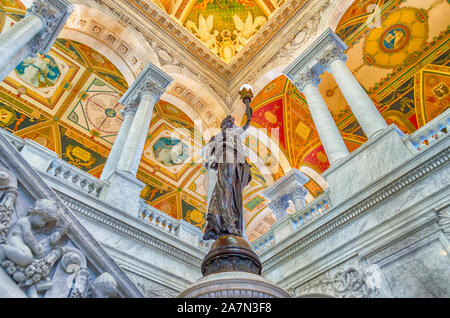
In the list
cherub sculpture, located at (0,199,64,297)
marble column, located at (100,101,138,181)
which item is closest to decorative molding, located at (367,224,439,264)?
cherub sculpture, located at (0,199,64,297)

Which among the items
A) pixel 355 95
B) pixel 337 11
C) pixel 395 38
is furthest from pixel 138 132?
pixel 395 38

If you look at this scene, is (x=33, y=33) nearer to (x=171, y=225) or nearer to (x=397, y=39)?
(x=171, y=225)

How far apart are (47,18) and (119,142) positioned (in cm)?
299

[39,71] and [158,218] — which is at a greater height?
[39,71]

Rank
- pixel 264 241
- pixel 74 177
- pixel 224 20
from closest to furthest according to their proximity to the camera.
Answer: pixel 74 177, pixel 264 241, pixel 224 20

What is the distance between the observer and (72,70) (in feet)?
40.3

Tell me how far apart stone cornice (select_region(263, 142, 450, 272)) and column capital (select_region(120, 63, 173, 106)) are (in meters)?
5.40

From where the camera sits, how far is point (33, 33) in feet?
22.1

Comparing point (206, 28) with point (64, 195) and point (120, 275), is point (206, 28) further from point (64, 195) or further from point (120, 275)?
point (120, 275)

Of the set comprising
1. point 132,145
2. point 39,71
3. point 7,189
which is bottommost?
point 7,189

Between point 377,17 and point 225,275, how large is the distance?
11181 mm

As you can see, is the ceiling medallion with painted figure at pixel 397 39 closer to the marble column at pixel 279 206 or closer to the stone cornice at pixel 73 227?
the marble column at pixel 279 206

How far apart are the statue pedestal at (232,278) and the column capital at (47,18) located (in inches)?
254

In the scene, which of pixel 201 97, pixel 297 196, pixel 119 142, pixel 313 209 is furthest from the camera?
pixel 201 97
